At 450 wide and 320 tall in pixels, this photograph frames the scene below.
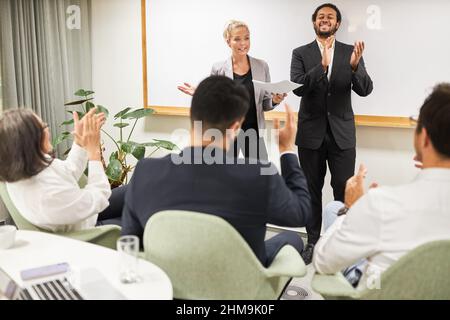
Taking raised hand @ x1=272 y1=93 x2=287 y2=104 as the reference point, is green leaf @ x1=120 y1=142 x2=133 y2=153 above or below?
below

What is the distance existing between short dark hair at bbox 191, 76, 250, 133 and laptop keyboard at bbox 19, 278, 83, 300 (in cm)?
74

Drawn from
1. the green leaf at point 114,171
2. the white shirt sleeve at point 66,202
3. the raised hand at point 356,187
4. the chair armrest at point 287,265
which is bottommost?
the green leaf at point 114,171

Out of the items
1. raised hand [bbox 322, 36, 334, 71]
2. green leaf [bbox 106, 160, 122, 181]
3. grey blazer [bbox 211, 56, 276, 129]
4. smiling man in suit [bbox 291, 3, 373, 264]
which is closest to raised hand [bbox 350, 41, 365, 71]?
smiling man in suit [bbox 291, 3, 373, 264]

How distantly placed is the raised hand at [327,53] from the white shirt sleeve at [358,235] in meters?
1.73

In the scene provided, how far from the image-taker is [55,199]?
1913 millimetres

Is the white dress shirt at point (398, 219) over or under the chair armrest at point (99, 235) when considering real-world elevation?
over

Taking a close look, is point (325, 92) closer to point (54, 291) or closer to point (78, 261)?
point (78, 261)

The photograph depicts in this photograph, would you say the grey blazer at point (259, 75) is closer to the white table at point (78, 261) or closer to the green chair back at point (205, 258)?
the green chair back at point (205, 258)

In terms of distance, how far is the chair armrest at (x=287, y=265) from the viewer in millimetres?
1650

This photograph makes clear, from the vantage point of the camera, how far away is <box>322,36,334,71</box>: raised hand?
301 centimetres

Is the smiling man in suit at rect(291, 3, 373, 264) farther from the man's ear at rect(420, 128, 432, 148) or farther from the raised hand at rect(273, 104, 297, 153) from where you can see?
the man's ear at rect(420, 128, 432, 148)

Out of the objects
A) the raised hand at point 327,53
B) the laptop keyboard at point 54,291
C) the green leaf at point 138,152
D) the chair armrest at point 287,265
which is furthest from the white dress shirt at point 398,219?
the green leaf at point 138,152
